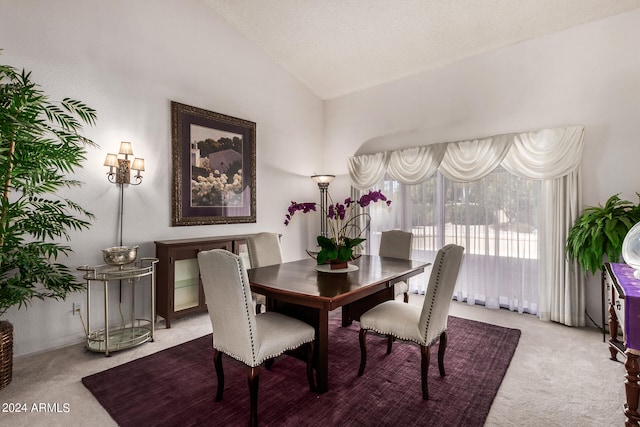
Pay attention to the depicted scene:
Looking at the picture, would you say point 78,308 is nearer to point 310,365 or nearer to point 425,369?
point 310,365

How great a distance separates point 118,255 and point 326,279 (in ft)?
6.36

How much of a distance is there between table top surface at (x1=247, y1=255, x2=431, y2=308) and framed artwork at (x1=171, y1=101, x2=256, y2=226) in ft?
5.39

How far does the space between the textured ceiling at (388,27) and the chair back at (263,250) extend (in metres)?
2.73

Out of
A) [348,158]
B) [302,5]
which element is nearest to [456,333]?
[348,158]

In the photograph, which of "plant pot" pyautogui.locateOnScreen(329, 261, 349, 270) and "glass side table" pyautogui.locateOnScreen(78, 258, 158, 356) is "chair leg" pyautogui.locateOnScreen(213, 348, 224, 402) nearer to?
"plant pot" pyautogui.locateOnScreen(329, 261, 349, 270)

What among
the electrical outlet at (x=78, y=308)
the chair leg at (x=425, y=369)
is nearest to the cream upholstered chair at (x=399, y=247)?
the chair leg at (x=425, y=369)

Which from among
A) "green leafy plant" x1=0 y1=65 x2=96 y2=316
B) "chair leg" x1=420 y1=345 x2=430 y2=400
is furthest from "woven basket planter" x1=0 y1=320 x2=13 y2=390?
"chair leg" x1=420 y1=345 x2=430 y2=400

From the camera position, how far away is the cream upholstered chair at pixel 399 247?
3393 millimetres

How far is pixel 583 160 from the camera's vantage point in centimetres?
341

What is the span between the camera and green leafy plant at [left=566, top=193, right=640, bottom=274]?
111 inches

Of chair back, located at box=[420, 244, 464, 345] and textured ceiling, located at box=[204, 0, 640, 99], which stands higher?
textured ceiling, located at box=[204, 0, 640, 99]

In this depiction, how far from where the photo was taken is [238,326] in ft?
5.94

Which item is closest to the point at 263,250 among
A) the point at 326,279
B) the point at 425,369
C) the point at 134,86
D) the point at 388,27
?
the point at 326,279

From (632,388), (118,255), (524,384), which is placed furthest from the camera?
(118,255)
